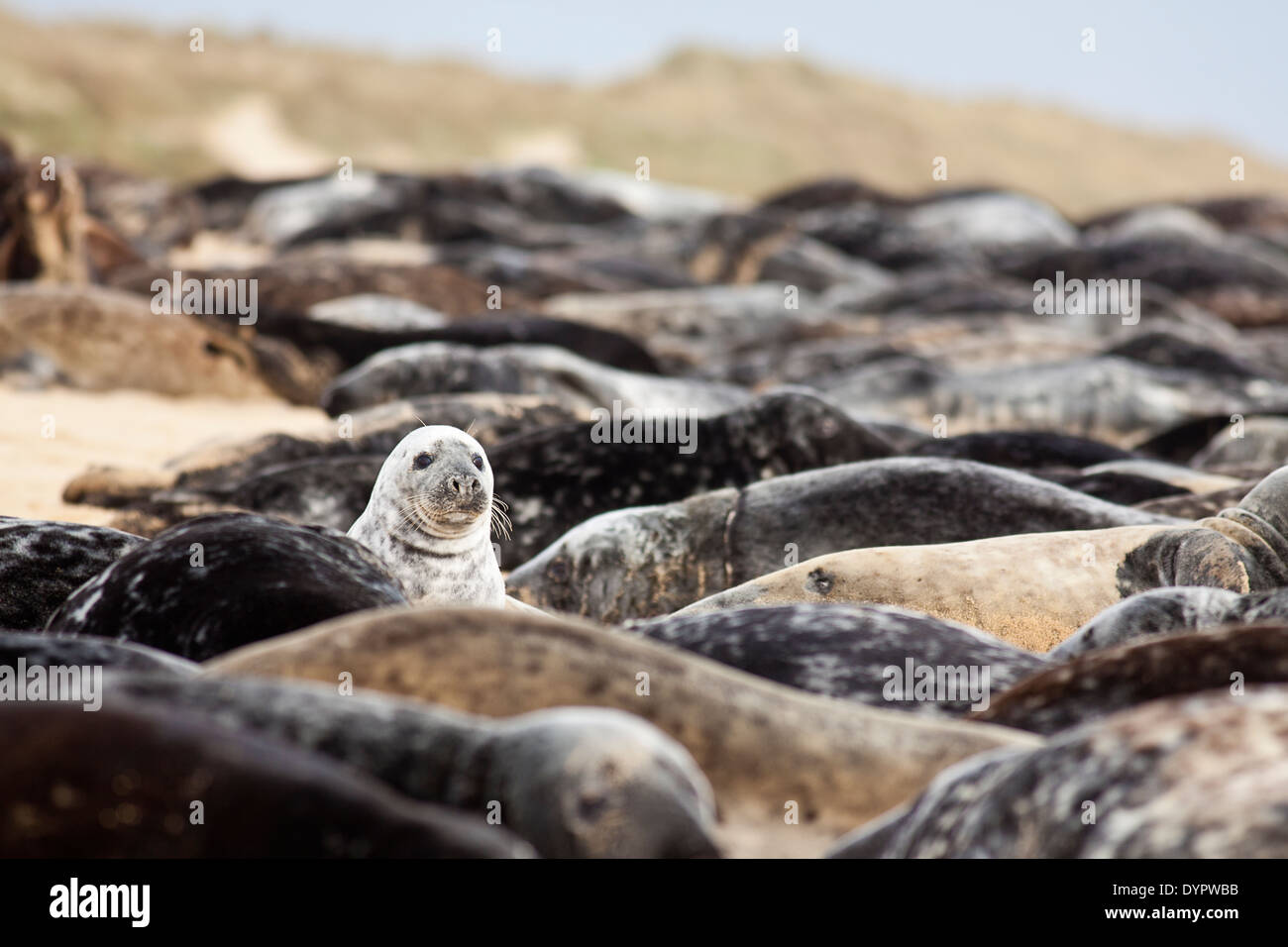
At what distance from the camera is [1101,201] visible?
44219mm

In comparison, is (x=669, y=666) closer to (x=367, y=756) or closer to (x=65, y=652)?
(x=367, y=756)

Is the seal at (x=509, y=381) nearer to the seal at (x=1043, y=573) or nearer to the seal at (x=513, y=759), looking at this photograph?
the seal at (x=1043, y=573)

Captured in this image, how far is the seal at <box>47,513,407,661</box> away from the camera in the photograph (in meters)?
2.99

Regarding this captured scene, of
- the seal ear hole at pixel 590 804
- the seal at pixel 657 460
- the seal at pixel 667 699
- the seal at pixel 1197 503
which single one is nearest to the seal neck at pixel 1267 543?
the seal at pixel 1197 503

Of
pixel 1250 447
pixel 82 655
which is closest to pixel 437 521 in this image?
pixel 82 655

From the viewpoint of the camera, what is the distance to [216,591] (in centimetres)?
307

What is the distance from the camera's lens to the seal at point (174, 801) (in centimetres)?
172

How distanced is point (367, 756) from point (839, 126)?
148ft

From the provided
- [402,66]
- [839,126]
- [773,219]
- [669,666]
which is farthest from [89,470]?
[839,126]

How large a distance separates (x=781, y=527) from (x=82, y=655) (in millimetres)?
2657

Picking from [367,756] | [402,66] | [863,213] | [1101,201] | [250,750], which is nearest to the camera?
[250,750]

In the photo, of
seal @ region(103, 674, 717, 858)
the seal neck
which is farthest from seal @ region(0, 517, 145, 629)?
the seal neck

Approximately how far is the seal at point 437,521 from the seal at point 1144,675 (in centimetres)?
189

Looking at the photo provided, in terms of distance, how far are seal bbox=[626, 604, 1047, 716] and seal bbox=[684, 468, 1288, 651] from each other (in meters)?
0.72
